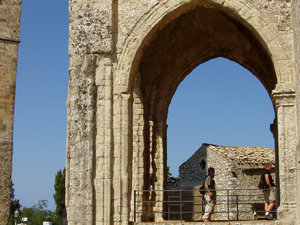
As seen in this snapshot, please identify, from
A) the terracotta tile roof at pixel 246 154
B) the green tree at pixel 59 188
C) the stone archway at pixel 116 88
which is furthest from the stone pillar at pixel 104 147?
the green tree at pixel 59 188

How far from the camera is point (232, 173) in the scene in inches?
738

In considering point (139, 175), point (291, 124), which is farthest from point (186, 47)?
point (291, 124)

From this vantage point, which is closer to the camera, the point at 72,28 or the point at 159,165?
the point at 72,28

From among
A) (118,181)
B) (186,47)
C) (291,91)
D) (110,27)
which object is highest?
(186,47)

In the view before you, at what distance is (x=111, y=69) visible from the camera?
9984mm

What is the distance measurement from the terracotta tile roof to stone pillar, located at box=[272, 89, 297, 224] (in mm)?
9564

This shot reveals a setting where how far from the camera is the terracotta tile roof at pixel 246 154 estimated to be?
18.9m

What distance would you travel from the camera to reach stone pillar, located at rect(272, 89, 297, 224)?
351 inches

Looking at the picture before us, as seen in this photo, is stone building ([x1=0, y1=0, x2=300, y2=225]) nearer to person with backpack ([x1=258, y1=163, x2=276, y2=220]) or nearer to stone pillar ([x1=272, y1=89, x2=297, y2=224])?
stone pillar ([x1=272, y1=89, x2=297, y2=224])

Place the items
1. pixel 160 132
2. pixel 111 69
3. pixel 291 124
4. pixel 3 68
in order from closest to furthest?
pixel 291 124, pixel 111 69, pixel 160 132, pixel 3 68

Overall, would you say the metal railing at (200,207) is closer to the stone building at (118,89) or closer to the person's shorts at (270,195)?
the person's shorts at (270,195)

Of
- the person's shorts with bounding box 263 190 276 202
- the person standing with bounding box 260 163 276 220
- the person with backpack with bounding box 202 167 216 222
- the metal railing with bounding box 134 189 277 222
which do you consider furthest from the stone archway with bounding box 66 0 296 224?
the metal railing with bounding box 134 189 277 222

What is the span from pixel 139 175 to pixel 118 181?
3488 millimetres

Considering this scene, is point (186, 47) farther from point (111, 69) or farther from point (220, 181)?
point (220, 181)
